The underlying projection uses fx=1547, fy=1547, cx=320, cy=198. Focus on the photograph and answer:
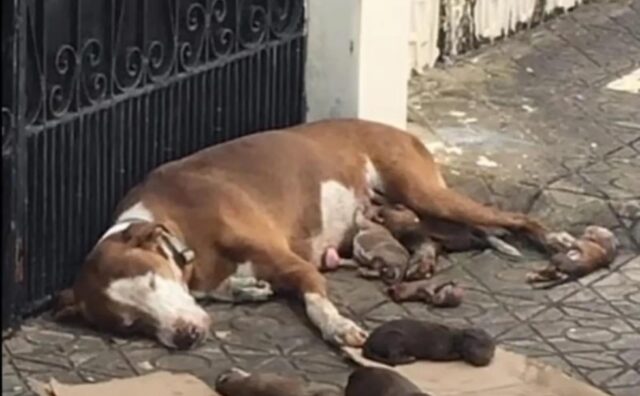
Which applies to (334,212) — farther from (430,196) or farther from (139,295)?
(139,295)

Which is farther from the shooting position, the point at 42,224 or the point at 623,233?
the point at 623,233

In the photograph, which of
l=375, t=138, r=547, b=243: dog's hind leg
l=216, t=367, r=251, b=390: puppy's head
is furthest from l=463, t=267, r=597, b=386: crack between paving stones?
l=216, t=367, r=251, b=390: puppy's head

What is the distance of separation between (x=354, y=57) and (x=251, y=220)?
994 millimetres

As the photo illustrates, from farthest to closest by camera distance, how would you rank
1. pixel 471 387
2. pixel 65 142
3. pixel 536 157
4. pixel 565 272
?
pixel 536 157
pixel 565 272
pixel 65 142
pixel 471 387

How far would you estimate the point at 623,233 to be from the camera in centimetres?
468

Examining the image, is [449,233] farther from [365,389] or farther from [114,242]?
[365,389]

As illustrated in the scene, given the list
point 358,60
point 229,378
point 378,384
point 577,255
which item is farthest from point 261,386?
point 358,60

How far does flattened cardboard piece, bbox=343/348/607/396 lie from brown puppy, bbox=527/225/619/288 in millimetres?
635

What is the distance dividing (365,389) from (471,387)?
0.37m

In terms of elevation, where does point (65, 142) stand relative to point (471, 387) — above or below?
above

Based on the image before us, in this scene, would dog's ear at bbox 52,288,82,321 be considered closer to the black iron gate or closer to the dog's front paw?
the black iron gate

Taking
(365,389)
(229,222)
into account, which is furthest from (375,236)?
(365,389)

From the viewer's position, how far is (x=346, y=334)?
3.87 m

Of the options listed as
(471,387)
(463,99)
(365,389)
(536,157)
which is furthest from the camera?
(463,99)
